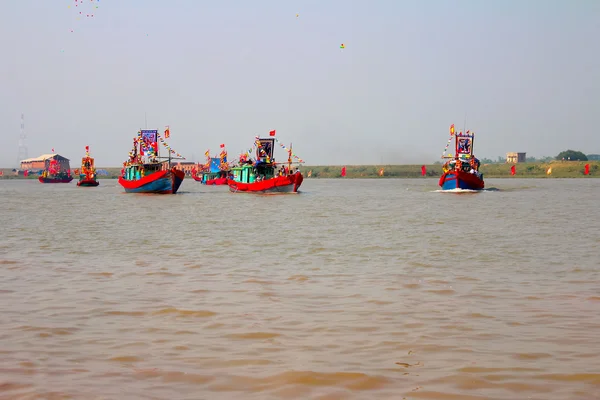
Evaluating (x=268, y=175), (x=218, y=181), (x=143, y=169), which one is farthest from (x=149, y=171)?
(x=218, y=181)

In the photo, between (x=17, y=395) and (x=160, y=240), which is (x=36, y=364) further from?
(x=160, y=240)

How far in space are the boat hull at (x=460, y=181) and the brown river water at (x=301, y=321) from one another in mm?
51036

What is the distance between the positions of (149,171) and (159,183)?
2943 mm

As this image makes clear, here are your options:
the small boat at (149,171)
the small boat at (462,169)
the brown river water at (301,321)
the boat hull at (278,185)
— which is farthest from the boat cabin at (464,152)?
the brown river water at (301,321)

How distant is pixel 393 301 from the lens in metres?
12.5

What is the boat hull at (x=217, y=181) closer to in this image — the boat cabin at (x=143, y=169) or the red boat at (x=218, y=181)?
the red boat at (x=218, y=181)

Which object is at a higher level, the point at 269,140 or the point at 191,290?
the point at 269,140

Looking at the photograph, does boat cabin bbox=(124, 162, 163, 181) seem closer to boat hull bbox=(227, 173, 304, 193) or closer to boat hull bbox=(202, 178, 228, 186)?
boat hull bbox=(227, 173, 304, 193)

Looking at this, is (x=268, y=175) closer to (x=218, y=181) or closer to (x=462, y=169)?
(x=462, y=169)

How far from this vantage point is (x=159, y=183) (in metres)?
73.0

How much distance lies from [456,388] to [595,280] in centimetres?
860

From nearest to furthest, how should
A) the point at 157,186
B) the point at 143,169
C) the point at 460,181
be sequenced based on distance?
the point at 157,186 → the point at 460,181 → the point at 143,169

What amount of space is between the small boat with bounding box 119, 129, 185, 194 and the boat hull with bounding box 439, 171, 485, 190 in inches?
1093

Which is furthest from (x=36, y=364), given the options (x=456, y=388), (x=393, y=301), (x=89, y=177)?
(x=89, y=177)
